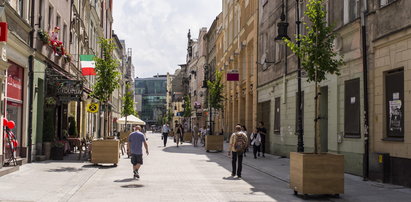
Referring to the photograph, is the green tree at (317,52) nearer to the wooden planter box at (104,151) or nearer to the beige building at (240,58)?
the wooden planter box at (104,151)

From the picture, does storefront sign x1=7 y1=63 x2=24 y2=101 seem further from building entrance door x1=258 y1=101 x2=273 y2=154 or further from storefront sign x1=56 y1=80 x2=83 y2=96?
building entrance door x1=258 y1=101 x2=273 y2=154

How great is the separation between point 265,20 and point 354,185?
17.8 m

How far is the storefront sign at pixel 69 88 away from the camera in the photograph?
21875 millimetres

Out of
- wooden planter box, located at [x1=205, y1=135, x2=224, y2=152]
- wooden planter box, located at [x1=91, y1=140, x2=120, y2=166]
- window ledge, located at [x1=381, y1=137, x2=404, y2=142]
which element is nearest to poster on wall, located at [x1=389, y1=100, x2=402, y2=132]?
window ledge, located at [x1=381, y1=137, x2=404, y2=142]

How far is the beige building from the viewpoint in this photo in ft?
113

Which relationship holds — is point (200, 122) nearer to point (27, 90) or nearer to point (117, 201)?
point (27, 90)

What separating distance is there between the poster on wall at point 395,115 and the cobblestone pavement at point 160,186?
62.3 inches

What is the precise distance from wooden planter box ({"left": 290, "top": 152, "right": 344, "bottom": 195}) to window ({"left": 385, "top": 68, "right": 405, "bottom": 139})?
3.30m

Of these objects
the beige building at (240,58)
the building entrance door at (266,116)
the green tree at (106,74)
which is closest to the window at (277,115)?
the building entrance door at (266,116)

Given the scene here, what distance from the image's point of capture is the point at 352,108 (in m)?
16.9

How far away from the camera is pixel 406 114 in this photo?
1327 centimetres

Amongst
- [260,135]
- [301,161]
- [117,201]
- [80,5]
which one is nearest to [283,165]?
[260,135]

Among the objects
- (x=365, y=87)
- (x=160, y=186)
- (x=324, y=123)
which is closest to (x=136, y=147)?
(x=160, y=186)

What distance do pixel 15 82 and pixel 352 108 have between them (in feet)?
36.9
